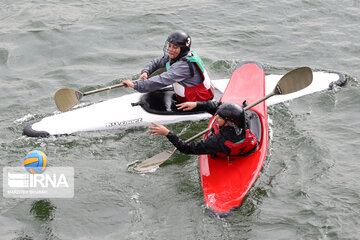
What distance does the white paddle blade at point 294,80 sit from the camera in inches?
253

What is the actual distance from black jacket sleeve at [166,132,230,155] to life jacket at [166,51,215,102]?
4.58 feet

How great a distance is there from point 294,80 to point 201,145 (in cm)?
182

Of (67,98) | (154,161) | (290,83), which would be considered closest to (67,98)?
(67,98)

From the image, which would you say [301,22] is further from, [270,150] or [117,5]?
[270,150]

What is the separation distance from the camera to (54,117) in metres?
6.83

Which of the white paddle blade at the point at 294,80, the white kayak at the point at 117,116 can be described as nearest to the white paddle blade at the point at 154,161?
the white kayak at the point at 117,116

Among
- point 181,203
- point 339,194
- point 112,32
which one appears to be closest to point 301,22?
point 112,32

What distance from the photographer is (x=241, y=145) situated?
18.3 feet

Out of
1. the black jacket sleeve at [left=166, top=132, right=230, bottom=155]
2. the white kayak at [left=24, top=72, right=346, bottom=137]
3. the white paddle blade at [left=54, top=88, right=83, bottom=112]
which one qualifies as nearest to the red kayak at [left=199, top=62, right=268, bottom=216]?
the black jacket sleeve at [left=166, top=132, right=230, bottom=155]

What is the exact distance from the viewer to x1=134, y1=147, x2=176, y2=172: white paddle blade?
19.7 ft

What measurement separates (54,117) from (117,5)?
529 centimetres

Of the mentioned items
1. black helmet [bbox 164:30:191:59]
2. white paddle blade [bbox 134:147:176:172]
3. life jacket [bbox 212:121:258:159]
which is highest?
black helmet [bbox 164:30:191:59]

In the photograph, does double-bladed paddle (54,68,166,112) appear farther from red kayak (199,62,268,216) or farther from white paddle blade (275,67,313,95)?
white paddle blade (275,67,313,95)

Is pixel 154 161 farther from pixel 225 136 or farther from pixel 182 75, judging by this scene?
pixel 182 75
